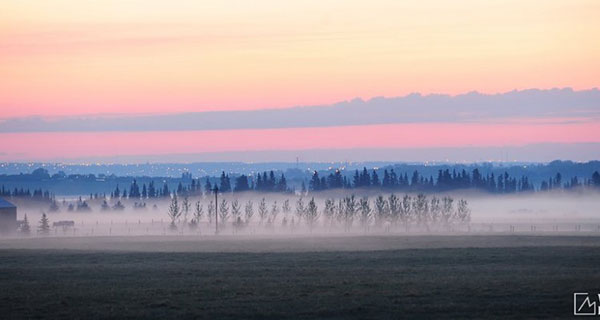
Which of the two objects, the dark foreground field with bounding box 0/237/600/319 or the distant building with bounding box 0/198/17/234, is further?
the distant building with bounding box 0/198/17/234

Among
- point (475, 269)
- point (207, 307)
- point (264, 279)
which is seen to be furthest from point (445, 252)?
point (207, 307)

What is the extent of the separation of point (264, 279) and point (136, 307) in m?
12.0

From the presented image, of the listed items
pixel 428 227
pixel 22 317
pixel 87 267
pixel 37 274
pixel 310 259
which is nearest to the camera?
pixel 22 317

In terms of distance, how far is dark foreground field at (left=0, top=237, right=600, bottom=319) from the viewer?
39.2m

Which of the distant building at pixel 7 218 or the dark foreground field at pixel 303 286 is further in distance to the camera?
the distant building at pixel 7 218

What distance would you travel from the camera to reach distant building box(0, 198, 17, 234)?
155337 millimetres

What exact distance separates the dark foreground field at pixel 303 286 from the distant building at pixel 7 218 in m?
89.5

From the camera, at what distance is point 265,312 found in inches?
1534

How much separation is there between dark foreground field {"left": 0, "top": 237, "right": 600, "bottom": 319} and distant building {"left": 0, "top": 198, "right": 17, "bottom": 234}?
89.5 metres

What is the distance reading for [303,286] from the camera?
47.3 metres

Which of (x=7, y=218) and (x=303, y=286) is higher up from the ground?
(x=7, y=218)

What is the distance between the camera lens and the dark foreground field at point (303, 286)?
39.2 meters

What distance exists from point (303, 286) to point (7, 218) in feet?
395

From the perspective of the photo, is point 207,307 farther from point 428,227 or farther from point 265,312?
point 428,227
